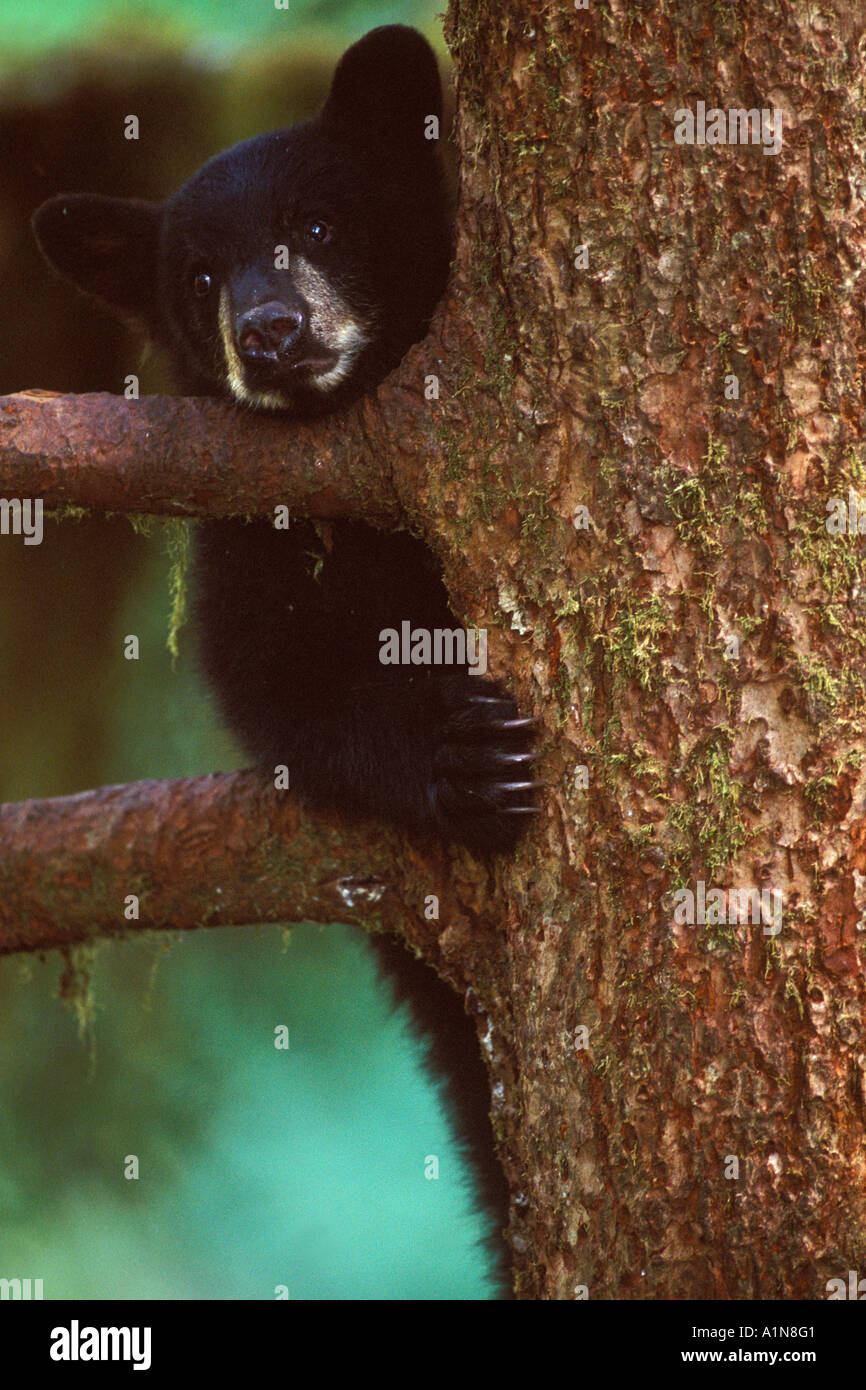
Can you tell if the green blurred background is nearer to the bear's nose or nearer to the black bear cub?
the black bear cub

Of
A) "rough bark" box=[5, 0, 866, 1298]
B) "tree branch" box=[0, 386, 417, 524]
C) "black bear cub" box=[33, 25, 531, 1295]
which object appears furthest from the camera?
"black bear cub" box=[33, 25, 531, 1295]

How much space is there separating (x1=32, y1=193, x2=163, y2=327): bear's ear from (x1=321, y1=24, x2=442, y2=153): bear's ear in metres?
0.61

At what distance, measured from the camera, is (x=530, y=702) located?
2336mm

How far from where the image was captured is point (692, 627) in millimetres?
2080

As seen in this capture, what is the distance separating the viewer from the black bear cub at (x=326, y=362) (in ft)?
9.25

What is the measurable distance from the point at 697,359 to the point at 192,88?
324cm

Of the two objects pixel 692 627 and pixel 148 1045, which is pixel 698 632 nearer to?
pixel 692 627

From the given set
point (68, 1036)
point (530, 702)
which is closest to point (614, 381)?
point (530, 702)

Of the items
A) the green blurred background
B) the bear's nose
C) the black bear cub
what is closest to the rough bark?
the black bear cub

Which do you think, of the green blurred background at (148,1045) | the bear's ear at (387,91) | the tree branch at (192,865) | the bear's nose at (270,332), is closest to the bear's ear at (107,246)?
the bear's ear at (387,91)

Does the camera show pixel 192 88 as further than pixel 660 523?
Yes

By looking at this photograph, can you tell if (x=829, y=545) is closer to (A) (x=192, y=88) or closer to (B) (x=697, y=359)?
(B) (x=697, y=359)

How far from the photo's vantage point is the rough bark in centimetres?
201

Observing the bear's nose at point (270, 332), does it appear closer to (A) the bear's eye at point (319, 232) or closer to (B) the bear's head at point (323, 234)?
(B) the bear's head at point (323, 234)
